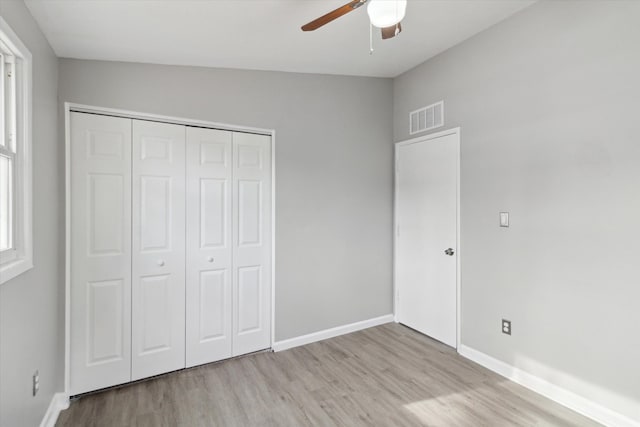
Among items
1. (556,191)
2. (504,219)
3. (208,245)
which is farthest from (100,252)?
(556,191)

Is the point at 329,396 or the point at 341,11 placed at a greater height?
the point at 341,11

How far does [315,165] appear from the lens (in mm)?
3311

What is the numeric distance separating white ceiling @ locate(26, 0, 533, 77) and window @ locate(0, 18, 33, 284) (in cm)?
39

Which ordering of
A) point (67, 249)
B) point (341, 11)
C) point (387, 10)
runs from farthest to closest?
point (67, 249)
point (341, 11)
point (387, 10)

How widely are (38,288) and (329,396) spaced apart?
1.96 metres

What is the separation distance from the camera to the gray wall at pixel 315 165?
8.84 feet

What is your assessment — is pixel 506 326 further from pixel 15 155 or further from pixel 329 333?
pixel 15 155

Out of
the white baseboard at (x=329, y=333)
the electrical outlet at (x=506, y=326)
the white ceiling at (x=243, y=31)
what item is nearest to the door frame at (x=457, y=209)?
the white baseboard at (x=329, y=333)

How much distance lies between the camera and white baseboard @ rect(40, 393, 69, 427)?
1.99m

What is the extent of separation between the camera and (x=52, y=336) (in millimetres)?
2135

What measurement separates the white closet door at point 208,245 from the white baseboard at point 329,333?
1.71 ft

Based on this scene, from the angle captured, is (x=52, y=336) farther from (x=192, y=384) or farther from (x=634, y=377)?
(x=634, y=377)

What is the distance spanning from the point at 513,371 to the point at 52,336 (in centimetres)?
330

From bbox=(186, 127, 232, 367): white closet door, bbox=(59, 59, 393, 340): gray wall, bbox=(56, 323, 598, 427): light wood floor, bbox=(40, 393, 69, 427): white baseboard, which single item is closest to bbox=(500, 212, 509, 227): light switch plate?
bbox=(56, 323, 598, 427): light wood floor
